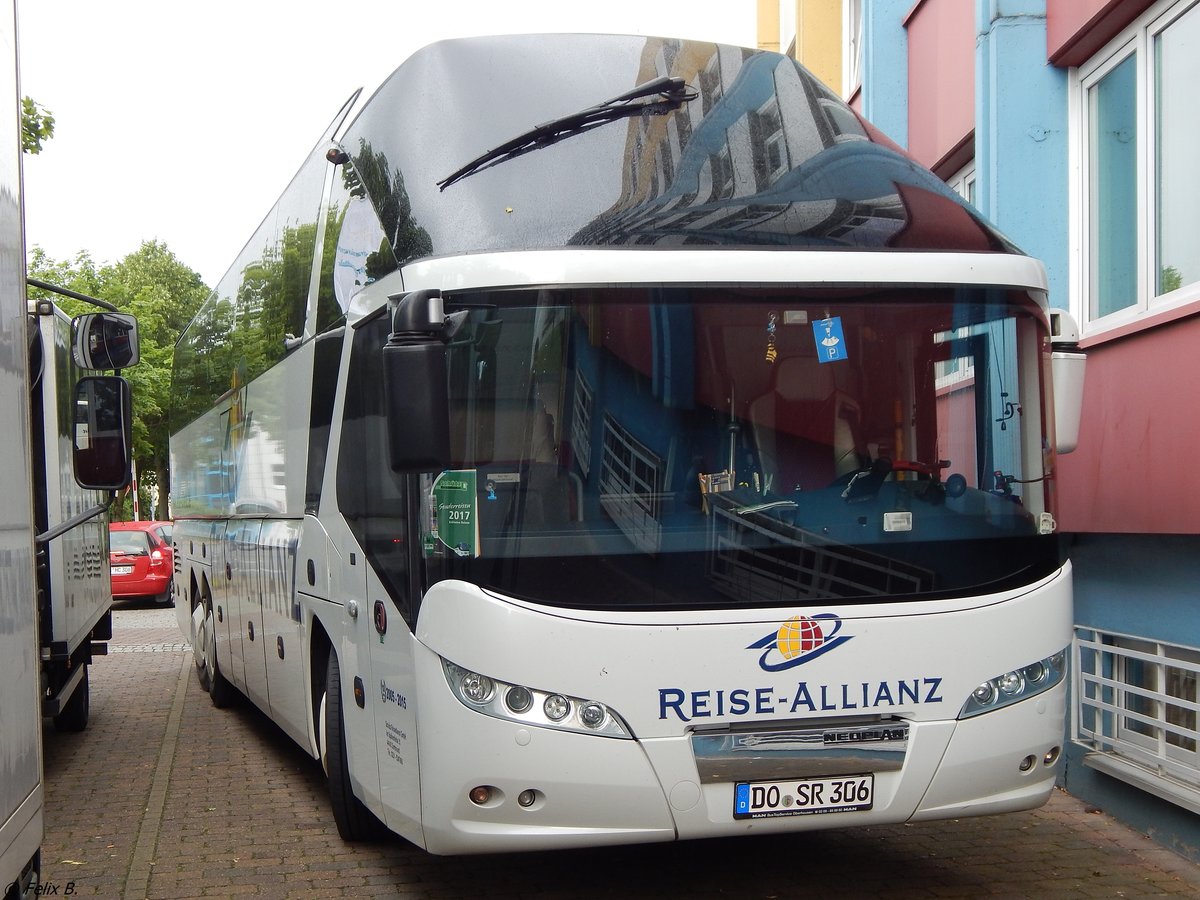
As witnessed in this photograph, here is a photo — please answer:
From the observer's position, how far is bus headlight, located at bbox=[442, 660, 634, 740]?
202 inches

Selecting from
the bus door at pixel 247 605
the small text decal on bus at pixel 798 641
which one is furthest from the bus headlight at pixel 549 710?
the bus door at pixel 247 605

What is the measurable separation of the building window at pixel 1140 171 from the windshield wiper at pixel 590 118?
9.73 feet

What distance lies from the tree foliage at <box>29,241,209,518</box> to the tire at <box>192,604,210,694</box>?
2833 cm

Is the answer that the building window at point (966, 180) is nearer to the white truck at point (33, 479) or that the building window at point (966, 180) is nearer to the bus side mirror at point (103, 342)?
the white truck at point (33, 479)

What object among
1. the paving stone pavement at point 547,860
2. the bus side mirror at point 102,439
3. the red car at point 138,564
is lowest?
the red car at point 138,564

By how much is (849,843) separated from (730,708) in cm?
235

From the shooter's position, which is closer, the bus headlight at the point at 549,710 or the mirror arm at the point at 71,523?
the mirror arm at the point at 71,523

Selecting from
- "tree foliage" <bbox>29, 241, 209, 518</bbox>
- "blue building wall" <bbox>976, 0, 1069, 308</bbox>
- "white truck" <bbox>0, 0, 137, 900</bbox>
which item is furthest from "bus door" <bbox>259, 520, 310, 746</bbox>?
"tree foliage" <bbox>29, 241, 209, 518</bbox>

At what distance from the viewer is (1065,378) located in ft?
19.3

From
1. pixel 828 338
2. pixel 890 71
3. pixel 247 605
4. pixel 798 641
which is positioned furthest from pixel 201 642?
pixel 828 338

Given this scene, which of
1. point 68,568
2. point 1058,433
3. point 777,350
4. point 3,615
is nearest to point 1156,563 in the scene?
point 1058,433

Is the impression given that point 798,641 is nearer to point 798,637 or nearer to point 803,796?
point 798,637

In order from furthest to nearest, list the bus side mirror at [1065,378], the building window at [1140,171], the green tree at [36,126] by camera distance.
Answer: the green tree at [36,126] < the building window at [1140,171] < the bus side mirror at [1065,378]

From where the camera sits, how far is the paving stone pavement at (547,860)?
6395 millimetres
